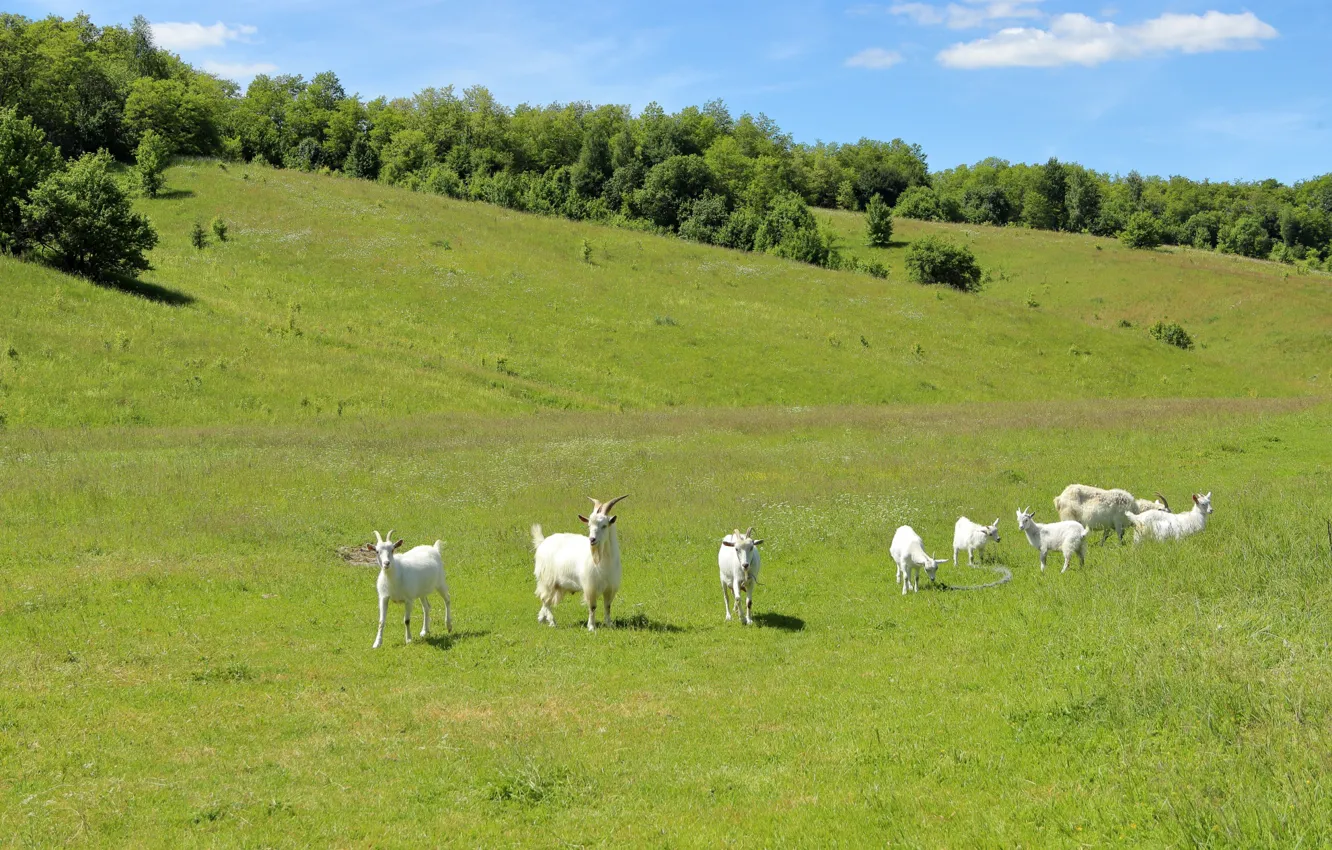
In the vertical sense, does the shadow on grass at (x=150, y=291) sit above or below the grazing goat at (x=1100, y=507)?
above

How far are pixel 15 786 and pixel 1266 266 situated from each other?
12616 centimetres

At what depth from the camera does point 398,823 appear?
9375 millimetres

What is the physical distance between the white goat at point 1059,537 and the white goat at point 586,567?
871cm

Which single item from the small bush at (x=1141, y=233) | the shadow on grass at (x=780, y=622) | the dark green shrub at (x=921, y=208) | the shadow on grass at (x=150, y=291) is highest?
the dark green shrub at (x=921, y=208)

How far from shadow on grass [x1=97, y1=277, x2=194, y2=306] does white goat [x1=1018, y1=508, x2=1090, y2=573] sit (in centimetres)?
5295

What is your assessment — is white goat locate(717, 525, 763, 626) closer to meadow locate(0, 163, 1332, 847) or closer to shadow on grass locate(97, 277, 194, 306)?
meadow locate(0, 163, 1332, 847)

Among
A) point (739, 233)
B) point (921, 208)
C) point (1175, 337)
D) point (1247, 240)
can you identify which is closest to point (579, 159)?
point (739, 233)

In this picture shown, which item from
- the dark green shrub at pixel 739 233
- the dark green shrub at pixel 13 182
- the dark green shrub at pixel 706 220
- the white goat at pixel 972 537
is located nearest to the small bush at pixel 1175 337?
the dark green shrub at pixel 739 233

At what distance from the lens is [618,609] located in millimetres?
19141

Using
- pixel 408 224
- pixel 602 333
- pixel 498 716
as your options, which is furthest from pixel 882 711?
pixel 408 224

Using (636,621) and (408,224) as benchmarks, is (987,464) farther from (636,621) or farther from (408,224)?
(408,224)

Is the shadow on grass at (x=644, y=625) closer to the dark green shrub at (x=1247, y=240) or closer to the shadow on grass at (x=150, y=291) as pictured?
A: the shadow on grass at (x=150, y=291)

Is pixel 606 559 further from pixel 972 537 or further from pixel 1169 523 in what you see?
pixel 1169 523

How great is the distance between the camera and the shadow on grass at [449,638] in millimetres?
16516
